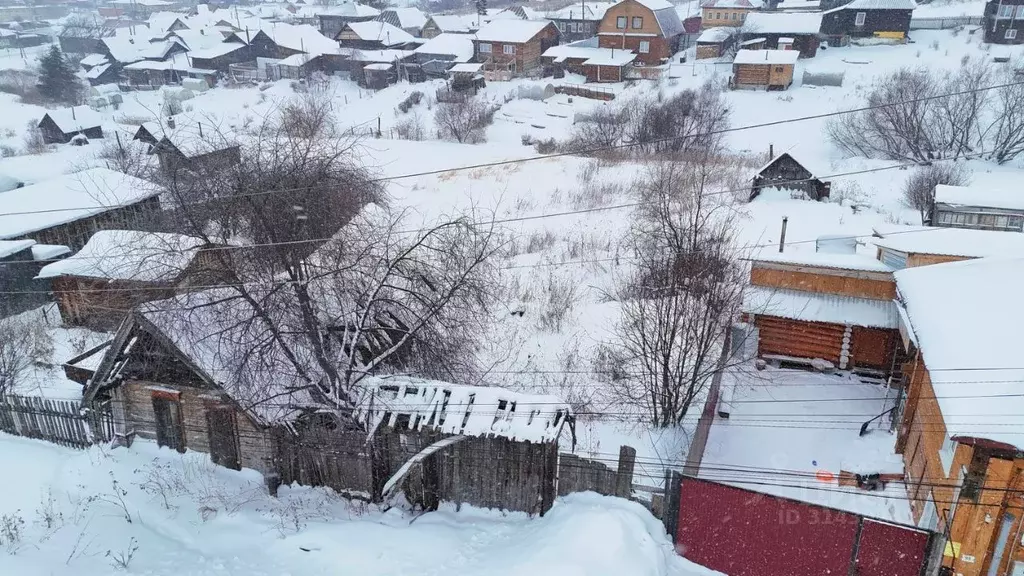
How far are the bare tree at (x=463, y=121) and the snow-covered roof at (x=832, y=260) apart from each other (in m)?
26.2

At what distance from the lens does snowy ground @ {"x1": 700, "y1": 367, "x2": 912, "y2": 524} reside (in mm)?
10430

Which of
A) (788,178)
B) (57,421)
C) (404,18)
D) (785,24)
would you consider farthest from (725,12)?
(57,421)

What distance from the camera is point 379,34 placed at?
63.1m

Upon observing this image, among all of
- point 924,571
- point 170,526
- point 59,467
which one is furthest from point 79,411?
point 924,571

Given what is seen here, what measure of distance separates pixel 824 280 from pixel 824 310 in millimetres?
795

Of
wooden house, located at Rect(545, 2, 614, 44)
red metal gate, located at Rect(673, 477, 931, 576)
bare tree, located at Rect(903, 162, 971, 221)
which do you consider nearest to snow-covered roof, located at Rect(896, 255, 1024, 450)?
red metal gate, located at Rect(673, 477, 931, 576)

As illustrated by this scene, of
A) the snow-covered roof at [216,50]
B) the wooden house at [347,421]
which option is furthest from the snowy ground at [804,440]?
the snow-covered roof at [216,50]

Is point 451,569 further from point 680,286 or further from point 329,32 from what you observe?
point 329,32

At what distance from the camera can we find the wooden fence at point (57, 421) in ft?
38.2

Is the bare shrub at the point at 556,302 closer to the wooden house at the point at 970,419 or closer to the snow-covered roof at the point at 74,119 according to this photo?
the wooden house at the point at 970,419

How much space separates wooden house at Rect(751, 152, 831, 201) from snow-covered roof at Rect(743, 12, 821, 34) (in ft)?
93.4

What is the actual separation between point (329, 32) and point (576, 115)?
5561 centimetres

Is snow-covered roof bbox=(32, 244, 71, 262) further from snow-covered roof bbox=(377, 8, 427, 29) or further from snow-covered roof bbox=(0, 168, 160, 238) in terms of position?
snow-covered roof bbox=(377, 8, 427, 29)

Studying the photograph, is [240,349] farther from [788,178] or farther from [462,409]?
[788,178]
